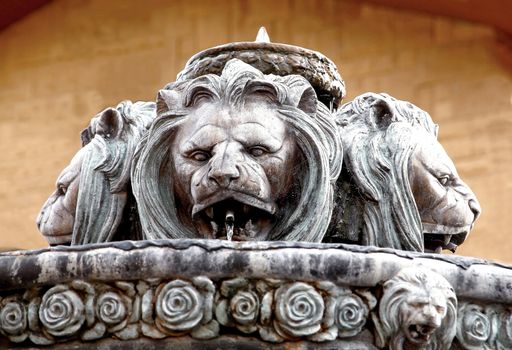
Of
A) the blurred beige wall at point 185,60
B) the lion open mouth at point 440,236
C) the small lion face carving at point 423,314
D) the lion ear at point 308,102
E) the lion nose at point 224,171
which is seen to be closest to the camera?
the small lion face carving at point 423,314

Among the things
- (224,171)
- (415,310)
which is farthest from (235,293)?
(224,171)

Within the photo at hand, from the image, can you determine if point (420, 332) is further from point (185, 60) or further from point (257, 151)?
point (185, 60)

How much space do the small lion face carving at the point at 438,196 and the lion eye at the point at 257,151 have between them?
0.30m

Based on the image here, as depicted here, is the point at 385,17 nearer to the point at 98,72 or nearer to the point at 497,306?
the point at 98,72

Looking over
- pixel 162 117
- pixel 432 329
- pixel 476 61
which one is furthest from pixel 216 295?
pixel 476 61

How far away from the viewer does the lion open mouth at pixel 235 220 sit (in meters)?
3.61

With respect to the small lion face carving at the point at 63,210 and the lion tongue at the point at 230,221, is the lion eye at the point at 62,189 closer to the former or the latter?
the small lion face carving at the point at 63,210

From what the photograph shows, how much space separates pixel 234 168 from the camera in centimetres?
358

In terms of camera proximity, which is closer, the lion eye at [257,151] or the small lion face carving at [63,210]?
the lion eye at [257,151]

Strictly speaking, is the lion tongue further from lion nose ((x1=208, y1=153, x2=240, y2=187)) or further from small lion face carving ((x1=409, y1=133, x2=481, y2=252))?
small lion face carving ((x1=409, y1=133, x2=481, y2=252))

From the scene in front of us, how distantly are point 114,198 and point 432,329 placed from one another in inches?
30.8

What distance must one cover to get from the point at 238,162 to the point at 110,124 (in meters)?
0.39

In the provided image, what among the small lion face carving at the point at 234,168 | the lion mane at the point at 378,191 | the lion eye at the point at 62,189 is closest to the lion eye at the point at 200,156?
the small lion face carving at the point at 234,168

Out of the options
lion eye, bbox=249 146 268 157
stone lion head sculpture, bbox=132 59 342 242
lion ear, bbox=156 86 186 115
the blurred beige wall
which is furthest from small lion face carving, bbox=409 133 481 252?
the blurred beige wall
